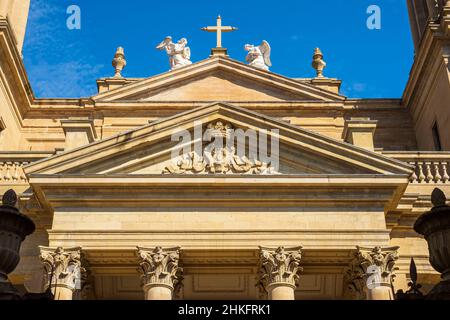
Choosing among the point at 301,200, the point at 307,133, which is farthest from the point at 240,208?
the point at 307,133

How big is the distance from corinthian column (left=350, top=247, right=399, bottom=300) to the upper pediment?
11.0 metres

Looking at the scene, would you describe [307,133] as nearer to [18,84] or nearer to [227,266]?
[227,266]

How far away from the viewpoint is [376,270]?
714 inches

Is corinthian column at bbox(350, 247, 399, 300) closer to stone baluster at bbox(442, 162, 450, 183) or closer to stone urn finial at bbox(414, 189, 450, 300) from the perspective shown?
stone baluster at bbox(442, 162, 450, 183)

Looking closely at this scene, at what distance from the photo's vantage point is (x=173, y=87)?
2897cm

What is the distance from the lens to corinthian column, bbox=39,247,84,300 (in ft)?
58.6

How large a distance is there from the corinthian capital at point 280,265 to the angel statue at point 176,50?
13830 millimetres

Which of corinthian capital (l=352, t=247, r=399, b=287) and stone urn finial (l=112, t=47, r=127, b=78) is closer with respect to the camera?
corinthian capital (l=352, t=247, r=399, b=287)

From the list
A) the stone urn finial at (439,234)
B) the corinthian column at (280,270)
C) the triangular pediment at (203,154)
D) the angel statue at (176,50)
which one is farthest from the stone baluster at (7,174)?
the stone urn finial at (439,234)

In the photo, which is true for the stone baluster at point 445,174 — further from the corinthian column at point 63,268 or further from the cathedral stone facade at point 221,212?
the corinthian column at point 63,268

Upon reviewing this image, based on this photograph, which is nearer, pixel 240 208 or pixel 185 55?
pixel 240 208

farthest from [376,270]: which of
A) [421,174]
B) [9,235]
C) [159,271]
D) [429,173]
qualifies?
[9,235]

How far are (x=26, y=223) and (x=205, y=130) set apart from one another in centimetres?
1073

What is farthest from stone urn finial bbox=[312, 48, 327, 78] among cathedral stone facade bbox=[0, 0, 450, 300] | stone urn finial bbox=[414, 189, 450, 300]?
stone urn finial bbox=[414, 189, 450, 300]
